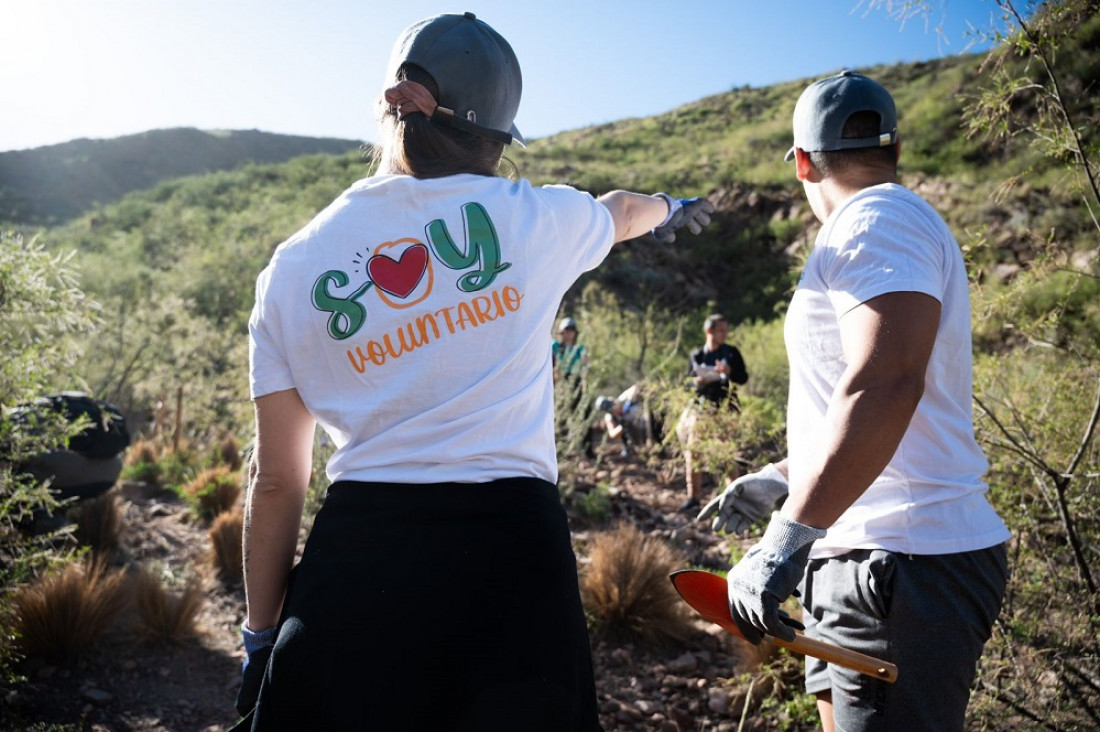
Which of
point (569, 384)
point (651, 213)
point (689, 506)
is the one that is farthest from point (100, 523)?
point (651, 213)

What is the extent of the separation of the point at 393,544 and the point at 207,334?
1537cm

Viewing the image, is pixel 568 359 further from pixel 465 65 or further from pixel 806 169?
pixel 465 65

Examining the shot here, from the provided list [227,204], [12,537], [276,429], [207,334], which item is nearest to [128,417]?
[207,334]

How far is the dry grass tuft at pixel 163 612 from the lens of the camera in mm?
4531

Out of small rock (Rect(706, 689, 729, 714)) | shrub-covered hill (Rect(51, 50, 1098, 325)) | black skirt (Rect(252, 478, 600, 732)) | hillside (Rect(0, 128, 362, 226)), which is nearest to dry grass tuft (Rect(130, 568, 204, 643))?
small rock (Rect(706, 689, 729, 714))

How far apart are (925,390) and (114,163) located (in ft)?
196

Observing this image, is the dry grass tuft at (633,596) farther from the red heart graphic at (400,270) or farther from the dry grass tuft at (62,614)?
the red heart graphic at (400,270)

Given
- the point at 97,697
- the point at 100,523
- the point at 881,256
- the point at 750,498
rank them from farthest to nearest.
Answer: the point at 100,523, the point at 97,697, the point at 750,498, the point at 881,256

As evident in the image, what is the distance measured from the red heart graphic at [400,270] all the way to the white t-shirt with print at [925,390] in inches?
32.0

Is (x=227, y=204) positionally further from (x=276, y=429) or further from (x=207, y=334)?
(x=276, y=429)

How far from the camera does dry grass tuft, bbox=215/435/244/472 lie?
855cm

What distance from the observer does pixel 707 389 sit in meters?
6.98

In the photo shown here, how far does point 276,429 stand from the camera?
4.97 ft

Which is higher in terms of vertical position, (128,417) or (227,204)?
(227,204)
